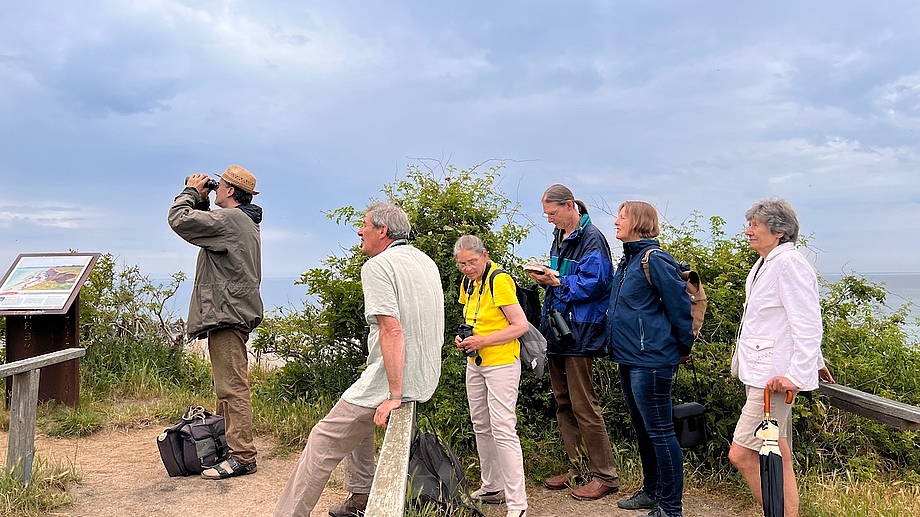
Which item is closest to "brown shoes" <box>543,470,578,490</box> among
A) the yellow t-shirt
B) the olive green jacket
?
the yellow t-shirt

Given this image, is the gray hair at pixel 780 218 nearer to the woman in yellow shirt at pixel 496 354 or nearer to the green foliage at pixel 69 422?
the woman in yellow shirt at pixel 496 354

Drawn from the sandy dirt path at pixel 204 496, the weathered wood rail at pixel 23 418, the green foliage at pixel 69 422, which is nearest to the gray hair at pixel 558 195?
the sandy dirt path at pixel 204 496

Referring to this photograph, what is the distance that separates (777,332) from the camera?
384cm

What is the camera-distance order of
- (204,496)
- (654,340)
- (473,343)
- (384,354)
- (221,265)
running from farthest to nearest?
1. (221,265)
2. (204,496)
3. (473,343)
4. (654,340)
5. (384,354)

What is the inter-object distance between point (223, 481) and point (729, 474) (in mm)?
3804

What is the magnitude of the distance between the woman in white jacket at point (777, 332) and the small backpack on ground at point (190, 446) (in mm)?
3794

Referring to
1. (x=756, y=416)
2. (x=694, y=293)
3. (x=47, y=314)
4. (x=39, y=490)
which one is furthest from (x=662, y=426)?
(x=47, y=314)

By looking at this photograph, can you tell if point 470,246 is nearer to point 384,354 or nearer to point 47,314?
point 384,354

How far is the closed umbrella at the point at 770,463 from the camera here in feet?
12.4

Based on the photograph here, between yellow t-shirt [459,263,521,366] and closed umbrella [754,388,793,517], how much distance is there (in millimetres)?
1515

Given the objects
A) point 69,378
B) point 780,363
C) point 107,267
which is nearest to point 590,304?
point 780,363

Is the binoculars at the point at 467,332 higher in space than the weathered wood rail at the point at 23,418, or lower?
higher

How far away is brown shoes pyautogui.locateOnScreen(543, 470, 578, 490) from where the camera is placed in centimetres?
528

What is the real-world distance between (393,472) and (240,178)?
11.5 ft
